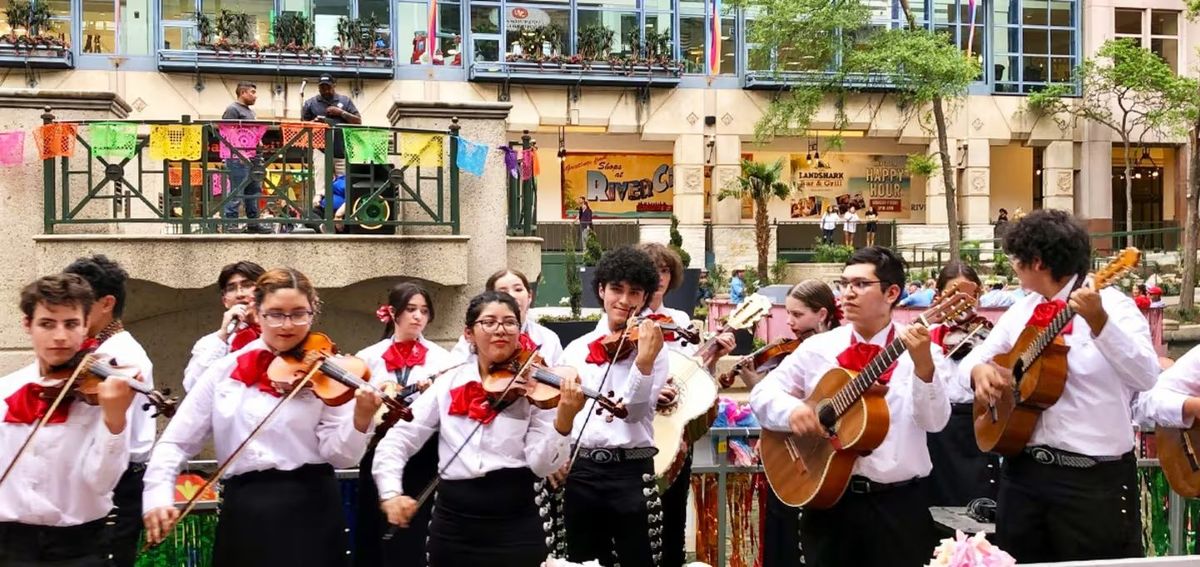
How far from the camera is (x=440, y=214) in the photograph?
1070 cm

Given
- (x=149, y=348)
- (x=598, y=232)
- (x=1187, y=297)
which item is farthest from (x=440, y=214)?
(x=598, y=232)

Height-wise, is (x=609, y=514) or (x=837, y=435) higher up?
(x=837, y=435)

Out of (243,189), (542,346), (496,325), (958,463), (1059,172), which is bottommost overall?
(958,463)

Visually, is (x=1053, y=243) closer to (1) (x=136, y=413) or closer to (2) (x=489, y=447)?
(2) (x=489, y=447)

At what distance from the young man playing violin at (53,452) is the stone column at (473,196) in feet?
21.5

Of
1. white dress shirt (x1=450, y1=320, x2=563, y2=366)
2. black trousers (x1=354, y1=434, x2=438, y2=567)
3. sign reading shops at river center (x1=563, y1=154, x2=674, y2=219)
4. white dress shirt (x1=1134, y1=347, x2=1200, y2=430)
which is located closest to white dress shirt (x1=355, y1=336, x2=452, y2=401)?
white dress shirt (x1=450, y1=320, x2=563, y2=366)

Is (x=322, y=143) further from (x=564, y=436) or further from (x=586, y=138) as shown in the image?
(x=586, y=138)

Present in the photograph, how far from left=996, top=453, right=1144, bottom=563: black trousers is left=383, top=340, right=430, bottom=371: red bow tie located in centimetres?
324

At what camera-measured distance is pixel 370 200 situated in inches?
407

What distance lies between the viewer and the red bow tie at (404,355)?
20.6ft

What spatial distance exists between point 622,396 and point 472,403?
0.76m

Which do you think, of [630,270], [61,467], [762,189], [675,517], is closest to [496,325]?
[630,270]

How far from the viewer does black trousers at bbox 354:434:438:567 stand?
5.41 metres

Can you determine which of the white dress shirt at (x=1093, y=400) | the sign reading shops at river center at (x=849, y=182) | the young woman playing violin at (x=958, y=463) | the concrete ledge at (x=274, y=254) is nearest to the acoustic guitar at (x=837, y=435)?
the white dress shirt at (x=1093, y=400)
